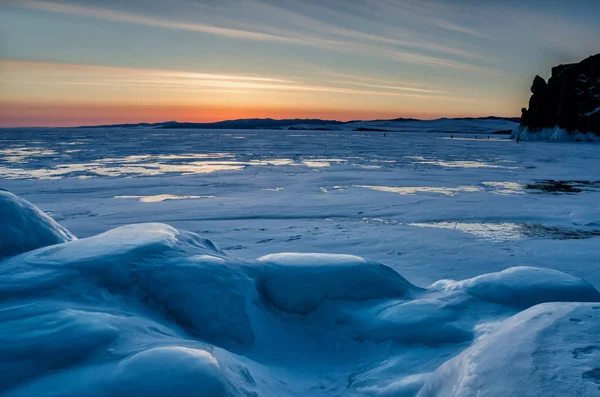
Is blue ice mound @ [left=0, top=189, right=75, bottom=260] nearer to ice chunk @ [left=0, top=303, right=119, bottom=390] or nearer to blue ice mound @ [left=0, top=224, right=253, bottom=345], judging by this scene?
blue ice mound @ [left=0, top=224, right=253, bottom=345]

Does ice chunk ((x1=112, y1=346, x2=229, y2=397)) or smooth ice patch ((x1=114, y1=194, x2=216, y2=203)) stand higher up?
ice chunk ((x1=112, y1=346, x2=229, y2=397))

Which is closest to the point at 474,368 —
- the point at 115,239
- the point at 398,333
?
the point at 398,333

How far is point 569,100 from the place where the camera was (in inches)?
2041

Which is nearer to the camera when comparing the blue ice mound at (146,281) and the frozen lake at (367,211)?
the blue ice mound at (146,281)

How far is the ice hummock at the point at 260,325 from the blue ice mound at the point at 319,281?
0.01 metres

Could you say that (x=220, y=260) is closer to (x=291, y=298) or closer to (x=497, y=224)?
(x=291, y=298)

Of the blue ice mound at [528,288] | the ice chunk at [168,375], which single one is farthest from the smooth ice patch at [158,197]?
the ice chunk at [168,375]

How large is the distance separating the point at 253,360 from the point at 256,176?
1008 cm

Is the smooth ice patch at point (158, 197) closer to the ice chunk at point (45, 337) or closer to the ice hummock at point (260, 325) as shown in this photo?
the ice hummock at point (260, 325)

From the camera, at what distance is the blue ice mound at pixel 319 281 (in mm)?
2973

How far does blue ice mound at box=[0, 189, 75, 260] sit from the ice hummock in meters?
0.01

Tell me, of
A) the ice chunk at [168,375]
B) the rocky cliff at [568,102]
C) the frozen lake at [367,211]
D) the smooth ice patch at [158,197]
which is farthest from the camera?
the rocky cliff at [568,102]

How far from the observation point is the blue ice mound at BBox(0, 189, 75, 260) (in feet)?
9.25

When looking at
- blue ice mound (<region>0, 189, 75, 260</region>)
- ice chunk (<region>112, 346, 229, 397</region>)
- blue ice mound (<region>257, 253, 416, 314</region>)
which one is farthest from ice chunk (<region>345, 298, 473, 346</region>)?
blue ice mound (<region>0, 189, 75, 260</region>)
